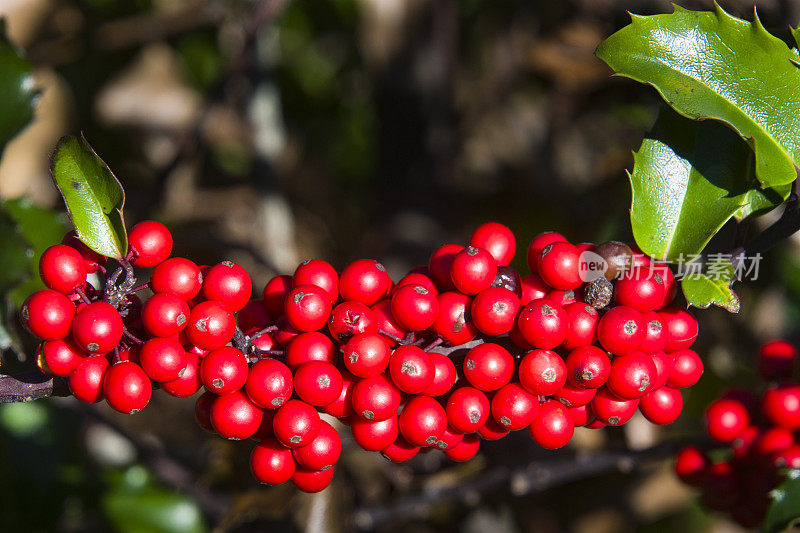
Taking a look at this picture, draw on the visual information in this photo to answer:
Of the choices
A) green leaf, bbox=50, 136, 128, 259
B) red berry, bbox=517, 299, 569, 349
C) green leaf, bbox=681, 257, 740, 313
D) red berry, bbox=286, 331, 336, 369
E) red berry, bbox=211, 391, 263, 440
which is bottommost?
red berry, bbox=211, 391, 263, 440

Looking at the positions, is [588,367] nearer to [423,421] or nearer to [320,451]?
[423,421]

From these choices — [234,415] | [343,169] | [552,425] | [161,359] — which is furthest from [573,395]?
[343,169]

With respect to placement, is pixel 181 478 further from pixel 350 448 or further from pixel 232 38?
pixel 232 38

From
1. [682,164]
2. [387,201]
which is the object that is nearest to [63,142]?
[682,164]

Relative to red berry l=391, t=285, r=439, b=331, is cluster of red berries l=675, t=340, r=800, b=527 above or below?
below

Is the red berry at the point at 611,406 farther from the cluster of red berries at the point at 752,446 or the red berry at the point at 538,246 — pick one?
the cluster of red berries at the point at 752,446

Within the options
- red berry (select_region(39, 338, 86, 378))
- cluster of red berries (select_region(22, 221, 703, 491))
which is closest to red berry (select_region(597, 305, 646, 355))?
cluster of red berries (select_region(22, 221, 703, 491))

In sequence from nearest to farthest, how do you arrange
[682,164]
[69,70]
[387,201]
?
[682,164] < [69,70] < [387,201]

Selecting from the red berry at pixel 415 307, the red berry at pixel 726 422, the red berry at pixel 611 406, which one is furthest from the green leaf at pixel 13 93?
the red berry at pixel 726 422

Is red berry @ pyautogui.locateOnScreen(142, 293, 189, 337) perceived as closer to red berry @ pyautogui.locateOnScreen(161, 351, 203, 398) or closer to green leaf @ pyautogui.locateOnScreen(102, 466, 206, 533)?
red berry @ pyautogui.locateOnScreen(161, 351, 203, 398)
